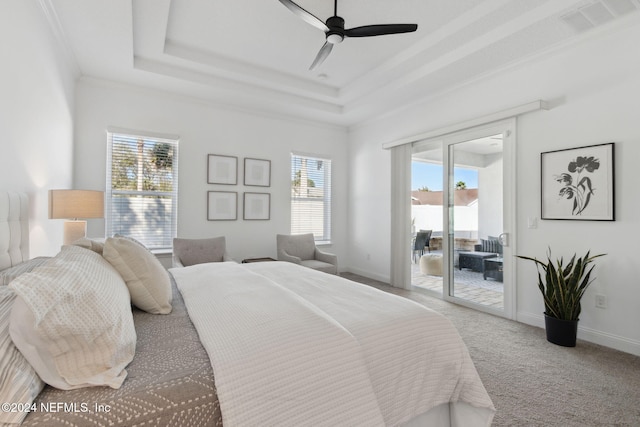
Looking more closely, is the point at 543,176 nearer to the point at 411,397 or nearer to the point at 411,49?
the point at 411,49

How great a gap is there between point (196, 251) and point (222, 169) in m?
1.33

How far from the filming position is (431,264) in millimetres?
4586

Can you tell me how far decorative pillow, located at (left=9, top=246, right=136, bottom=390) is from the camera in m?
0.89

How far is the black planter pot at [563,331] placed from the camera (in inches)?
108

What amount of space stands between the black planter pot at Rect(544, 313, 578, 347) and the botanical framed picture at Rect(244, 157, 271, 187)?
13.1ft

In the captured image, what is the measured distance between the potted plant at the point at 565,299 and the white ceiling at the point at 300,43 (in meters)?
2.09

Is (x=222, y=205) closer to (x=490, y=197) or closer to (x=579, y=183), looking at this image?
(x=490, y=197)

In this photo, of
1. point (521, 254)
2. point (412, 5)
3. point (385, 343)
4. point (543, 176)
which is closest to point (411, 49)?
point (412, 5)

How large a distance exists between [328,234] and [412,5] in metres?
3.83

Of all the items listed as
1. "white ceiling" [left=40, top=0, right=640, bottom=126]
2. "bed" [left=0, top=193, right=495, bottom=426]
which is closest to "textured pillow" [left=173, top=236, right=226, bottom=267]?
"white ceiling" [left=40, top=0, right=640, bottom=126]

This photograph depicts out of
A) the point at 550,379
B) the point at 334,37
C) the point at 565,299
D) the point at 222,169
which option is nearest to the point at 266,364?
the point at 550,379

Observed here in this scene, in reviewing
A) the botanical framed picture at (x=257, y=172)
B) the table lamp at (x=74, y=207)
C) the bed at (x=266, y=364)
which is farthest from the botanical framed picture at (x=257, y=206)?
the bed at (x=266, y=364)

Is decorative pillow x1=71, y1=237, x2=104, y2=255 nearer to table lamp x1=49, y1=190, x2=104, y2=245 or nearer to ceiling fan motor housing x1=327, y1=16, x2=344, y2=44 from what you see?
table lamp x1=49, y1=190, x2=104, y2=245

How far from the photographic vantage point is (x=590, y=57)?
2914 mm
